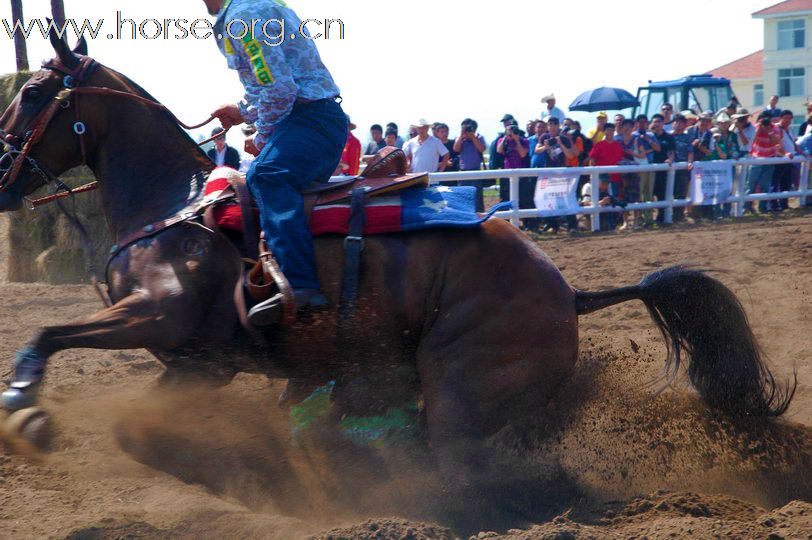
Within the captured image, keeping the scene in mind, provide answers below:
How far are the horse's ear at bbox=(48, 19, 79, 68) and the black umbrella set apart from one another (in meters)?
20.0

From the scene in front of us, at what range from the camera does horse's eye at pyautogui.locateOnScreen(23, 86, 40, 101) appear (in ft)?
13.9

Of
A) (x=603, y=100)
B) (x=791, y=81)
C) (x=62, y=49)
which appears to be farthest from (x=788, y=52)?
(x=62, y=49)

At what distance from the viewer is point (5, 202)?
13.9ft

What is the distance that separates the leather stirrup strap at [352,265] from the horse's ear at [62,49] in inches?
61.8

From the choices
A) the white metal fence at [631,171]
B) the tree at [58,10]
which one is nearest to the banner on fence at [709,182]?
the white metal fence at [631,171]

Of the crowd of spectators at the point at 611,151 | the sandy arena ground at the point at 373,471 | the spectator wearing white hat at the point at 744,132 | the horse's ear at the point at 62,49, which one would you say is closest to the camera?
the sandy arena ground at the point at 373,471

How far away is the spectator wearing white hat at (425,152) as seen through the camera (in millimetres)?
12750

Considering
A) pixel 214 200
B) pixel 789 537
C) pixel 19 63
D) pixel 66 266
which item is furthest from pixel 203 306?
pixel 19 63

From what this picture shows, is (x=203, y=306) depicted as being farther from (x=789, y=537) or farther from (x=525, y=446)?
(x=789, y=537)

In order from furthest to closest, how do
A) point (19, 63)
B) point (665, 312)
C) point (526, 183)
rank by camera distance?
point (526, 183), point (19, 63), point (665, 312)

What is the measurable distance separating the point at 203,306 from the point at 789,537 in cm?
258

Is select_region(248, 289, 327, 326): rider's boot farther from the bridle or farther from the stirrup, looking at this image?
the bridle

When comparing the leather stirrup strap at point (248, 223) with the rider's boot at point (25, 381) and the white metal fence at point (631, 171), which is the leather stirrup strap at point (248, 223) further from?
the white metal fence at point (631, 171)

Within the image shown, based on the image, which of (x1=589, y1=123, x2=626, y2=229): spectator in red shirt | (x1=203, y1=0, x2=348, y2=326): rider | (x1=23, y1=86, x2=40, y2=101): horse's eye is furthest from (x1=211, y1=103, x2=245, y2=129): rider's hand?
(x1=589, y1=123, x2=626, y2=229): spectator in red shirt
